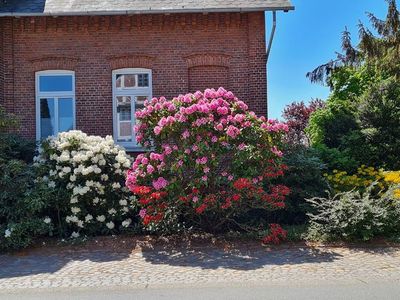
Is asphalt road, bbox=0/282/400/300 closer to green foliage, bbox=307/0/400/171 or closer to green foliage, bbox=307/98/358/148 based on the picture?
green foliage, bbox=307/0/400/171

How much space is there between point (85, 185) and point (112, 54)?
20.6 ft

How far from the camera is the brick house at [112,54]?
16.0 meters

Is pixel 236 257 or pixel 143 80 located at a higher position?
pixel 143 80

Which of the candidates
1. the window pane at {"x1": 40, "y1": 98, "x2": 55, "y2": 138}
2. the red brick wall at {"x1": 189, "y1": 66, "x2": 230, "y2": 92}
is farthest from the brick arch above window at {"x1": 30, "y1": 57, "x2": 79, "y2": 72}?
the red brick wall at {"x1": 189, "y1": 66, "x2": 230, "y2": 92}

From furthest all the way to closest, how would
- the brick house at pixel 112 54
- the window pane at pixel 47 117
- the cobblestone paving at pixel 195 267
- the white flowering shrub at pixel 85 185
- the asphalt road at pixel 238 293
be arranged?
the window pane at pixel 47 117, the brick house at pixel 112 54, the white flowering shrub at pixel 85 185, the cobblestone paving at pixel 195 267, the asphalt road at pixel 238 293

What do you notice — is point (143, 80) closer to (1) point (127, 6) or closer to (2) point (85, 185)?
(1) point (127, 6)

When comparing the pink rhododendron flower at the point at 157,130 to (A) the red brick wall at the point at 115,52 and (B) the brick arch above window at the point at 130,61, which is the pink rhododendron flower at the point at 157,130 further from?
(B) the brick arch above window at the point at 130,61

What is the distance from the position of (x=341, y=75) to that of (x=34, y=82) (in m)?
14.4

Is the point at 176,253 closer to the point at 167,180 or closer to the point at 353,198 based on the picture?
the point at 167,180

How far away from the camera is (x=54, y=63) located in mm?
16031

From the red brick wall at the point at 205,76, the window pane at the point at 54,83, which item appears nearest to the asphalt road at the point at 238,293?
the red brick wall at the point at 205,76

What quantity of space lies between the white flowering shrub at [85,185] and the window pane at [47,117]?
14.6 feet

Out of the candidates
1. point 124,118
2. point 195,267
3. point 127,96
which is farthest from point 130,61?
point 195,267

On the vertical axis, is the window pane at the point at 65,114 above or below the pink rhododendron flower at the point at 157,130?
above
